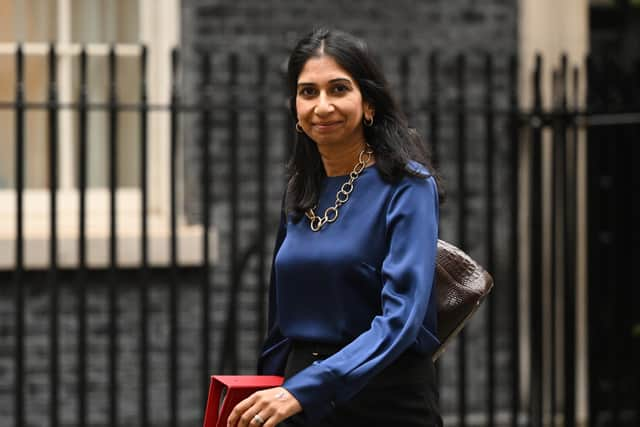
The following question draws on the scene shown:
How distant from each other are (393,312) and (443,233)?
503 centimetres

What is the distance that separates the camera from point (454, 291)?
9.96ft

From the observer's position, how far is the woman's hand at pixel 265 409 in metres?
2.71

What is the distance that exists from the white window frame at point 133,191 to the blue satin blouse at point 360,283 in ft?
14.2

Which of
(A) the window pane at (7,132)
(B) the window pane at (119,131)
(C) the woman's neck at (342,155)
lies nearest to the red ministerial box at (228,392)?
(C) the woman's neck at (342,155)

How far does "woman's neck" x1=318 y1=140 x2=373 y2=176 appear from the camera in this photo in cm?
300

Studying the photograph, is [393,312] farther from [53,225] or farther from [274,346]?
[53,225]

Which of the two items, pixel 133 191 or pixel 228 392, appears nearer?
pixel 228 392

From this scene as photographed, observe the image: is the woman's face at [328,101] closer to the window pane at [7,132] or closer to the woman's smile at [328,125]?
the woman's smile at [328,125]

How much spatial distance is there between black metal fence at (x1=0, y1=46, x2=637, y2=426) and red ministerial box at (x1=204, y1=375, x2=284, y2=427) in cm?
328

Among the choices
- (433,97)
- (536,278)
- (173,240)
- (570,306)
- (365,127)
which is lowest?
(570,306)

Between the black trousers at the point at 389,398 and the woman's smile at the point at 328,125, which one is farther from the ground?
the woman's smile at the point at 328,125

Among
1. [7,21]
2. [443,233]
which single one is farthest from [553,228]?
[7,21]

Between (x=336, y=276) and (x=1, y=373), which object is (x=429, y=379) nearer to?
(x=336, y=276)

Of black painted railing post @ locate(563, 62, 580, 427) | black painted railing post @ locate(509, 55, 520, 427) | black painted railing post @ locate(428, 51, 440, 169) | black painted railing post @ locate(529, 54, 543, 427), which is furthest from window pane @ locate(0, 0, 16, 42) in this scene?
black painted railing post @ locate(563, 62, 580, 427)
